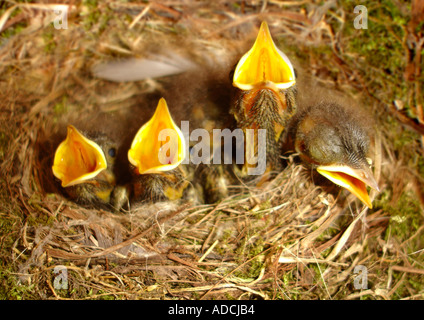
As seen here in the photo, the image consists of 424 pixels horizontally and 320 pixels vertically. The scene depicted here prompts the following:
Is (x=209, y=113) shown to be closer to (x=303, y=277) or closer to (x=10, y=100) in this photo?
(x=303, y=277)

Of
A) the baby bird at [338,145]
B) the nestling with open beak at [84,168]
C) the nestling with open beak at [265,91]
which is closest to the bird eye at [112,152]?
the nestling with open beak at [84,168]

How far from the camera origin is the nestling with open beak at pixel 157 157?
1.20m

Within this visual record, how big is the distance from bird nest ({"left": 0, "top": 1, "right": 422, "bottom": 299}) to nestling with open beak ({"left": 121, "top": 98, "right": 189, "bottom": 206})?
67mm

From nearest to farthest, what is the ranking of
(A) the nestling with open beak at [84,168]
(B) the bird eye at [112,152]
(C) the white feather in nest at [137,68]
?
(A) the nestling with open beak at [84,168]
(B) the bird eye at [112,152]
(C) the white feather in nest at [137,68]

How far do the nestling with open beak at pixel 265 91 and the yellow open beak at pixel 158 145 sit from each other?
0.26 meters

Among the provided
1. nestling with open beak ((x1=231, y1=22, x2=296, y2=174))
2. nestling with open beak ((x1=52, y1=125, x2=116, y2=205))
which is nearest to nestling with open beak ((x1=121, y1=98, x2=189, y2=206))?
nestling with open beak ((x1=52, y1=125, x2=116, y2=205))

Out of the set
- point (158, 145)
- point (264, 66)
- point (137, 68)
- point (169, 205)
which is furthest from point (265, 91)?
point (137, 68)

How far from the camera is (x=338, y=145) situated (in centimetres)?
121

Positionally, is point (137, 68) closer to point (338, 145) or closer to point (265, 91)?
point (265, 91)

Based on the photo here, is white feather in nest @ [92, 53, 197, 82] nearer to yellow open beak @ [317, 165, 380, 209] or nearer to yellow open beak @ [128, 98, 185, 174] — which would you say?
yellow open beak @ [128, 98, 185, 174]

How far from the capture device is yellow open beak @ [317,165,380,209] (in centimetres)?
115

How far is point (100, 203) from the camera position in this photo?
145cm

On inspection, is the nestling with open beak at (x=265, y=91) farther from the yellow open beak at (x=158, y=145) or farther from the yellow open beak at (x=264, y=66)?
the yellow open beak at (x=158, y=145)

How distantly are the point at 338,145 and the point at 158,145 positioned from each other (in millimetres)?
635
